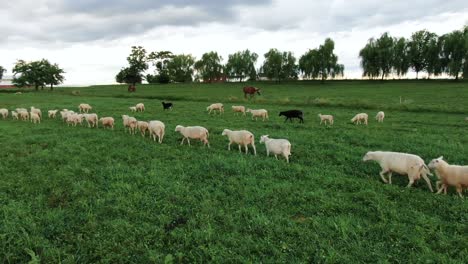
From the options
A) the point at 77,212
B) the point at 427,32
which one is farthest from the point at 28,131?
the point at 427,32

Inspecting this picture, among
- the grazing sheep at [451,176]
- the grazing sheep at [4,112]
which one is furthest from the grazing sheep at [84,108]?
the grazing sheep at [451,176]

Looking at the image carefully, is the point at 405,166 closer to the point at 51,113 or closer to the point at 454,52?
the point at 51,113

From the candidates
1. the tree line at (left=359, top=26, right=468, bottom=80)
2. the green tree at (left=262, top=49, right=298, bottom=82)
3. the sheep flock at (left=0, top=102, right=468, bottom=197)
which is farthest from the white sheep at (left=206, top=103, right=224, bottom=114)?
the green tree at (left=262, top=49, right=298, bottom=82)

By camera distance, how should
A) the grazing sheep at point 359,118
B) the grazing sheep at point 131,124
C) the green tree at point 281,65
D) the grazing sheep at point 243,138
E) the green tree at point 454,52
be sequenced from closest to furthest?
the grazing sheep at point 243,138 < the grazing sheep at point 131,124 < the grazing sheep at point 359,118 < the green tree at point 454,52 < the green tree at point 281,65

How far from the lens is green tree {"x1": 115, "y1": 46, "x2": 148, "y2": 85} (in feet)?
279

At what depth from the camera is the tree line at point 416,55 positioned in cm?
6925

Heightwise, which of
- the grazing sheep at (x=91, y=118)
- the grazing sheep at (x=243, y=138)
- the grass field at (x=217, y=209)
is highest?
the grazing sheep at (x=91, y=118)

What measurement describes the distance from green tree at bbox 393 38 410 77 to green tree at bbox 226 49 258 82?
1769 inches

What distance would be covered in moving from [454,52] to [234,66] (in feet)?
211

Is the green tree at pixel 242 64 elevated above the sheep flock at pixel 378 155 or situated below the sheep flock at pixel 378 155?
above

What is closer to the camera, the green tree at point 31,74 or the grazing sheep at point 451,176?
the grazing sheep at point 451,176

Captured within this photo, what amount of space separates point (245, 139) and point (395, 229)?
22.7ft

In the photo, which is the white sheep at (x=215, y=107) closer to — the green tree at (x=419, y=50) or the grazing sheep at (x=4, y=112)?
the grazing sheep at (x=4, y=112)

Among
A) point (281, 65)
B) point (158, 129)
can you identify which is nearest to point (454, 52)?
point (281, 65)
